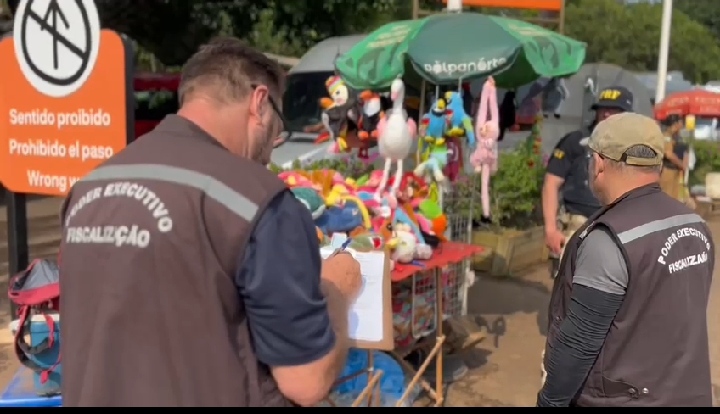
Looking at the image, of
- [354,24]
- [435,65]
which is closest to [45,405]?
[435,65]

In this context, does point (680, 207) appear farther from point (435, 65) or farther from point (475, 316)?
point (475, 316)

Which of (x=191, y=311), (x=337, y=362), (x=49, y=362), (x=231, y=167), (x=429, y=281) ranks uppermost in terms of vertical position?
(x=231, y=167)

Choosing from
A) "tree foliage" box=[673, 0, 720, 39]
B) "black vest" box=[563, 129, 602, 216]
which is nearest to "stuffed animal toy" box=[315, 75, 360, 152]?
"black vest" box=[563, 129, 602, 216]

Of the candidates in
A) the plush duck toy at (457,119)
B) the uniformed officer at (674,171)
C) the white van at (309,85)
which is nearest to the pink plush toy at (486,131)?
the plush duck toy at (457,119)

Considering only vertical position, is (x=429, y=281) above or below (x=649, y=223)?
below

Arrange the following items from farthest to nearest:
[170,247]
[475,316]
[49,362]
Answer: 1. [475,316]
2. [49,362]
3. [170,247]

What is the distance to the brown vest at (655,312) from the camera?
92.0 inches

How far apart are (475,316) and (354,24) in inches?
408

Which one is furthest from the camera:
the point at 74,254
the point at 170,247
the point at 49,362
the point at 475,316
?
the point at 475,316

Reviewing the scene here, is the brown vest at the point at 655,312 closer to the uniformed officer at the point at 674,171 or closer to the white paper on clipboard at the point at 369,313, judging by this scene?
the white paper on clipboard at the point at 369,313

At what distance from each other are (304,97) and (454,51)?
407cm

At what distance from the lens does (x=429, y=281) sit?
187 inches

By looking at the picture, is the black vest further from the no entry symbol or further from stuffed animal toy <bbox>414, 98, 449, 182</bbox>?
the no entry symbol

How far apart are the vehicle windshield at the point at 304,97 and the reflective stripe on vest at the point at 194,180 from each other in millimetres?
6793
